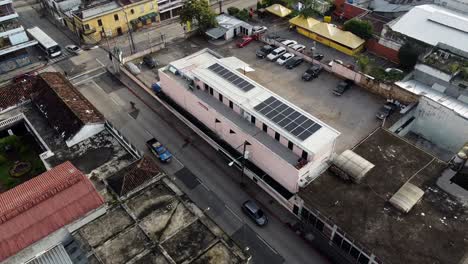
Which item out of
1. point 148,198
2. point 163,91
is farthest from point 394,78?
point 148,198

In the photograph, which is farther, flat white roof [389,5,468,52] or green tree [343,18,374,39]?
green tree [343,18,374,39]

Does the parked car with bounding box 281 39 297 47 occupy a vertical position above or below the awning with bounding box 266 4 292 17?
below

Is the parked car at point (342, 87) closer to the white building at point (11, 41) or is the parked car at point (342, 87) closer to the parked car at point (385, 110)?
the parked car at point (385, 110)

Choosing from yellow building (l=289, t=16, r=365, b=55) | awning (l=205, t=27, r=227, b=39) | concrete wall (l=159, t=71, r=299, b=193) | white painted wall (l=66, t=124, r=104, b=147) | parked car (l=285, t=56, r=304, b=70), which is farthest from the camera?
awning (l=205, t=27, r=227, b=39)

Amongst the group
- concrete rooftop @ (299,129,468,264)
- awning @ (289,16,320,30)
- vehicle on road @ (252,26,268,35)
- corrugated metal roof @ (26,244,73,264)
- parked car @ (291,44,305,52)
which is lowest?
corrugated metal roof @ (26,244,73,264)

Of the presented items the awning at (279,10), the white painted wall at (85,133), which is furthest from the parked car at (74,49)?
the awning at (279,10)

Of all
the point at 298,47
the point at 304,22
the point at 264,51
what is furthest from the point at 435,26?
the point at 264,51

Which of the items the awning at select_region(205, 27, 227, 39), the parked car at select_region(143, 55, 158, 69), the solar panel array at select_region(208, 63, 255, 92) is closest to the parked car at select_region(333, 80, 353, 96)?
the solar panel array at select_region(208, 63, 255, 92)

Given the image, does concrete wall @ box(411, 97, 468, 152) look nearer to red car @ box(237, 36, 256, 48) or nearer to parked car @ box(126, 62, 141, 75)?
red car @ box(237, 36, 256, 48)
